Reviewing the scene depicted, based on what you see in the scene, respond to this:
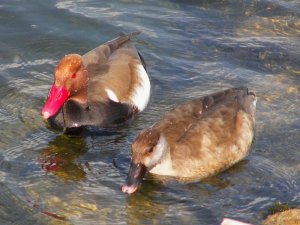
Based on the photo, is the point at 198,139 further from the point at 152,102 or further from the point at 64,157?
the point at 152,102

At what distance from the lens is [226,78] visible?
10156 mm

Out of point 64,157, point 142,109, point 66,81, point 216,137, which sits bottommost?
point 64,157

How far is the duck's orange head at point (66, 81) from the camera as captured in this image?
28.9 feet

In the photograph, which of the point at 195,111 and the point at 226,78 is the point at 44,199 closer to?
the point at 195,111

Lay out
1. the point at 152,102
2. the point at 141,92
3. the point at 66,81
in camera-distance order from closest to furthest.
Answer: the point at 66,81 < the point at 141,92 < the point at 152,102

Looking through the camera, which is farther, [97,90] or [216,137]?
[97,90]

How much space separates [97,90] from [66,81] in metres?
0.55

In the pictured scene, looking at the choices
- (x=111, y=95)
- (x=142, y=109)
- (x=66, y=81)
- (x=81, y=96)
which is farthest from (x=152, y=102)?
(x=66, y=81)

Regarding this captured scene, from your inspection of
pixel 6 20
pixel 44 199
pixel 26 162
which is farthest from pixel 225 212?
pixel 6 20

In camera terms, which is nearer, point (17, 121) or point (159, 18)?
point (17, 121)

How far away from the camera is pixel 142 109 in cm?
953

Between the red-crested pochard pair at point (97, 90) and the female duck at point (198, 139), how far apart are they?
113 cm

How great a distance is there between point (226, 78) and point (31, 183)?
359cm

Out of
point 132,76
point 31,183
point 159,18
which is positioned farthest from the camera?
point 159,18
